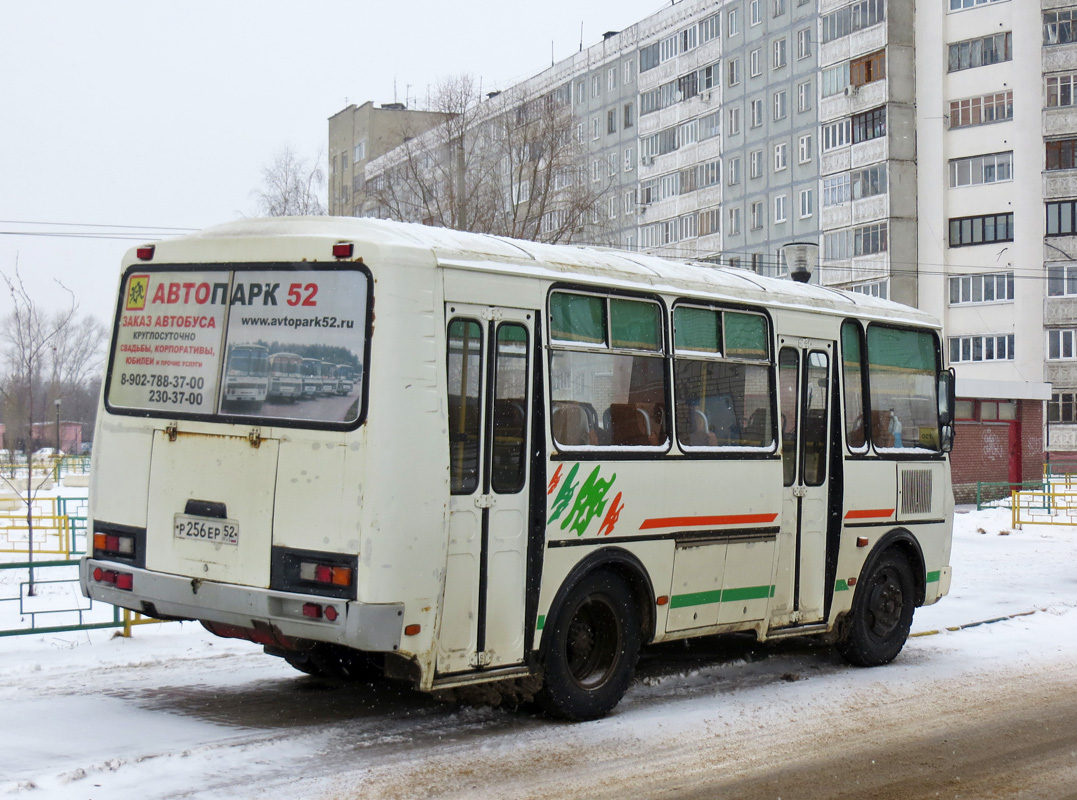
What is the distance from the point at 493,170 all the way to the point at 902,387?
2777 cm

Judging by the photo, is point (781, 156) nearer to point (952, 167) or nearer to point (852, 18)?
point (852, 18)

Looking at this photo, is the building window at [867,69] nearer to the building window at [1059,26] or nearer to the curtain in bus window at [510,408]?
the building window at [1059,26]

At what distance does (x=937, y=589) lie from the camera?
11.9 m

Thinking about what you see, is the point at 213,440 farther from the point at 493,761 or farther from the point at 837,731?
the point at 837,731

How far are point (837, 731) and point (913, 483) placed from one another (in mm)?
3740

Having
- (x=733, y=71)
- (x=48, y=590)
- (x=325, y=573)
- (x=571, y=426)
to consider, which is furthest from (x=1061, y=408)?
(x=325, y=573)

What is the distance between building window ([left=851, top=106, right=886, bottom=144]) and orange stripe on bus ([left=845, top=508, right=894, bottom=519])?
4713cm

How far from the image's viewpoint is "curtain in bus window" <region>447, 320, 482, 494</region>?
7.41 metres

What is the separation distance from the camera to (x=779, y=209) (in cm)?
6038

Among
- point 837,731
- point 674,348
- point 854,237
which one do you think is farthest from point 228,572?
point 854,237

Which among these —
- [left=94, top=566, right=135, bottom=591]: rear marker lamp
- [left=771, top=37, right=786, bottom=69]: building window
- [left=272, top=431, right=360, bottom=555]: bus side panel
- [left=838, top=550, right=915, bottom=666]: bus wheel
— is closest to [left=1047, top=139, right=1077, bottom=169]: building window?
[left=771, top=37, right=786, bottom=69]: building window

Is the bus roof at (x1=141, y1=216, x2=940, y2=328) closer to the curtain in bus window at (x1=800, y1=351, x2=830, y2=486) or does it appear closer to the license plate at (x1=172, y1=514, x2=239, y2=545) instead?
the curtain in bus window at (x1=800, y1=351, x2=830, y2=486)

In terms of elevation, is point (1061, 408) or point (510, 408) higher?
point (1061, 408)

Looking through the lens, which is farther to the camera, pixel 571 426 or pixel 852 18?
pixel 852 18
